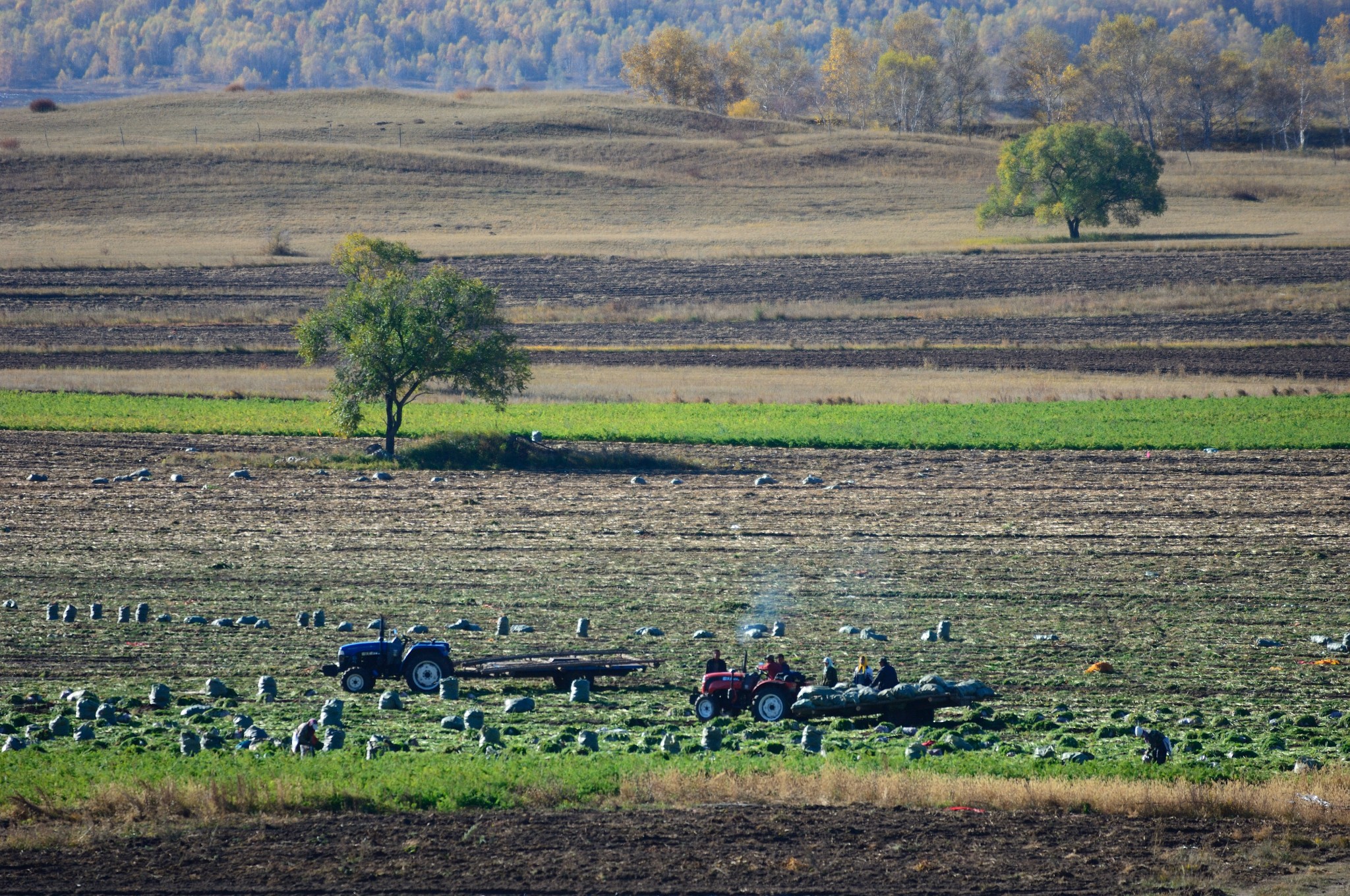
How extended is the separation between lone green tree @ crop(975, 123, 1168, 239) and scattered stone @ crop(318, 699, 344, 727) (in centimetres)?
7282

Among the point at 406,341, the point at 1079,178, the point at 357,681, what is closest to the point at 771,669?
the point at 357,681

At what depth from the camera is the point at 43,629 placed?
18.5 m

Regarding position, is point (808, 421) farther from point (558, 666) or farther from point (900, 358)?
point (558, 666)

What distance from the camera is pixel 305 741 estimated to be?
521 inches

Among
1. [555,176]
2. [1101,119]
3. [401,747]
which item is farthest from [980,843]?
[1101,119]

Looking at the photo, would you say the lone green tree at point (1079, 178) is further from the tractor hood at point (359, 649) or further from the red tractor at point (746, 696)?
the tractor hood at point (359, 649)

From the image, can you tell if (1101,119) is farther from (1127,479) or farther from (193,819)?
(193,819)

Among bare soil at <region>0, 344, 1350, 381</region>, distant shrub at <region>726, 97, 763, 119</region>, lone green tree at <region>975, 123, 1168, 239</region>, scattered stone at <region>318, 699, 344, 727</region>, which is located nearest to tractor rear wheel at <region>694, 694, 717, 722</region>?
scattered stone at <region>318, 699, 344, 727</region>

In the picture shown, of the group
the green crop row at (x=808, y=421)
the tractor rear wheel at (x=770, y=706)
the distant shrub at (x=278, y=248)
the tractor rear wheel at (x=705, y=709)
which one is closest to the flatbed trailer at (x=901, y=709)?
the tractor rear wheel at (x=770, y=706)

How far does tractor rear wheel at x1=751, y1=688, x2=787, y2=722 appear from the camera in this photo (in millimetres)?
15062

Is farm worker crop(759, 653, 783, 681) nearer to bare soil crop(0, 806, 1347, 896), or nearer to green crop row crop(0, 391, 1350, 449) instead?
bare soil crop(0, 806, 1347, 896)

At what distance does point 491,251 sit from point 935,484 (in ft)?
167

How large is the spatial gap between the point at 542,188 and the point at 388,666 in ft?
283

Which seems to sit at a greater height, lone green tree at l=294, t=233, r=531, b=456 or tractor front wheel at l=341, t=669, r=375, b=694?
lone green tree at l=294, t=233, r=531, b=456
